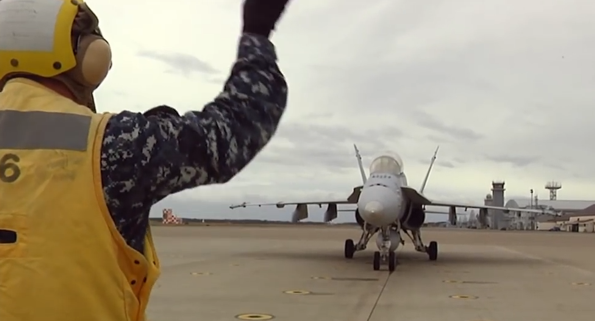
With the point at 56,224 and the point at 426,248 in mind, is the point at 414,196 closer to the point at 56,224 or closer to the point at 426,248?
the point at 426,248

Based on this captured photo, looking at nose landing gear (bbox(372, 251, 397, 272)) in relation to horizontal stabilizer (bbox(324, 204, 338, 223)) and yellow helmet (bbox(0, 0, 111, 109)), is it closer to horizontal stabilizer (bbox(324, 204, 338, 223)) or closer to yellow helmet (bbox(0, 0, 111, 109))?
horizontal stabilizer (bbox(324, 204, 338, 223))

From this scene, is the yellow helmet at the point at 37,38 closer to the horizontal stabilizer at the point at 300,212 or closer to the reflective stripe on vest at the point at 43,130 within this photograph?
the reflective stripe on vest at the point at 43,130

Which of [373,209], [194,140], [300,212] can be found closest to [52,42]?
[194,140]

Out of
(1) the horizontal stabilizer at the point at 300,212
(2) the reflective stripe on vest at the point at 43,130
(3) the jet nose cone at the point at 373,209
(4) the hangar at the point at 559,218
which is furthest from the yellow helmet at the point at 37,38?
(4) the hangar at the point at 559,218

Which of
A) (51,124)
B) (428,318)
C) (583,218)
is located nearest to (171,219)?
(583,218)

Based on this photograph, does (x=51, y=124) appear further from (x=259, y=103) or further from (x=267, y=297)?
(x=267, y=297)

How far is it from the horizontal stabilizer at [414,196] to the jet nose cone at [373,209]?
271cm

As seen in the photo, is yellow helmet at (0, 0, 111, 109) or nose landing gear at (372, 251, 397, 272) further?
nose landing gear at (372, 251, 397, 272)

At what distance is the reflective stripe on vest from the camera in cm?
148

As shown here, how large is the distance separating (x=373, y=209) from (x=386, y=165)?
2.56 meters

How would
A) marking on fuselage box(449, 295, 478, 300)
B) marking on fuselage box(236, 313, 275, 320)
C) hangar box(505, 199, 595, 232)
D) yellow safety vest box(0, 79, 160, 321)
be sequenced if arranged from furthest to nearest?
1. hangar box(505, 199, 595, 232)
2. marking on fuselage box(449, 295, 478, 300)
3. marking on fuselage box(236, 313, 275, 320)
4. yellow safety vest box(0, 79, 160, 321)

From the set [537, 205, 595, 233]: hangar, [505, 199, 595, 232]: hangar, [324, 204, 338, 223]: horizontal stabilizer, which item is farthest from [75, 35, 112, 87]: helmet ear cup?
[537, 205, 595, 233]: hangar

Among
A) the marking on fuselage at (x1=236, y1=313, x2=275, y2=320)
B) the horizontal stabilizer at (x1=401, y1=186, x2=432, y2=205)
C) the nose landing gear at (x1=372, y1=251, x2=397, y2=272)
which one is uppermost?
the horizontal stabilizer at (x1=401, y1=186, x2=432, y2=205)

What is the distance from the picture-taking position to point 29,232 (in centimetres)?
146
